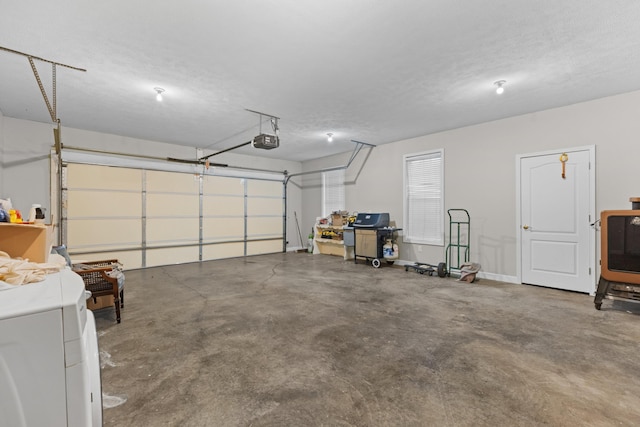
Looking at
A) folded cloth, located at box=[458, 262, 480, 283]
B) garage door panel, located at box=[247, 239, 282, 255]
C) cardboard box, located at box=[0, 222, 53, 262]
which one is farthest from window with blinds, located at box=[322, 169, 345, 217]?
cardboard box, located at box=[0, 222, 53, 262]

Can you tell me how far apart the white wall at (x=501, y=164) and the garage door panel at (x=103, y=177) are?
18.6ft

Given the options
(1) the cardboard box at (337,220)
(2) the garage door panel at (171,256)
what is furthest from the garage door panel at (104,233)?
(1) the cardboard box at (337,220)

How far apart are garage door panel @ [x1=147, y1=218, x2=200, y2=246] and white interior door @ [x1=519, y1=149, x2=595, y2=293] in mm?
7287

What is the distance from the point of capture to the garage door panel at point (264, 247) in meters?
8.78

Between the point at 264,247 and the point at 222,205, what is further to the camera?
the point at 264,247

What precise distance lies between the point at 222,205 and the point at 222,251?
1287mm

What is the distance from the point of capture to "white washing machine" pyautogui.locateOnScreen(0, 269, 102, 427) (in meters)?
0.90

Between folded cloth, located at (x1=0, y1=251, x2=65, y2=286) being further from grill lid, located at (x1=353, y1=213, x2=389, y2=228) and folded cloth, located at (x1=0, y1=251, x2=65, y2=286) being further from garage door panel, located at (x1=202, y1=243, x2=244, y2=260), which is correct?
garage door panel, located at (x1=202, y1=243, x2=244, y2=260)

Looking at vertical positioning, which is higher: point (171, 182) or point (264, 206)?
point (171, 182)

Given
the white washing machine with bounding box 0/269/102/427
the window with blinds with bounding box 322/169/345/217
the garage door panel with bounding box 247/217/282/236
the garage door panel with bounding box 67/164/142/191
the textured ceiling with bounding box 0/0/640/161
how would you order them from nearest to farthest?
the white washing machine with bounding box 0/269/102/427 < the textured ceiling with bounding box 0/0/640/161 < the garage door panel with bounding box 67/164/142/191 < the window with blinds with bounding box 322/169/345/217 < the garage door panel with bounding box 247/217/282/236

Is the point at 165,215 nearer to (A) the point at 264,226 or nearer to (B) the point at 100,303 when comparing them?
(A) the point at 264,226

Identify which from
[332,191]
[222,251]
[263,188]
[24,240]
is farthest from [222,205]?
[24,240]

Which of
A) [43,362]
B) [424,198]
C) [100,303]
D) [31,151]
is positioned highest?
[31,151]

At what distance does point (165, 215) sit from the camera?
7172 millimetres
